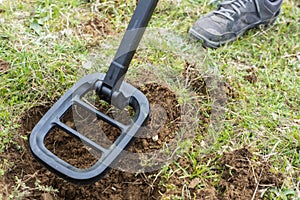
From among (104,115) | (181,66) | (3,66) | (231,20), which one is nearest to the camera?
(104,115)

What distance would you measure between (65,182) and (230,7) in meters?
1.31

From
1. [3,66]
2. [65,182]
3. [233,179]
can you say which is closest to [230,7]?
[233,179]

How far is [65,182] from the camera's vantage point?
71.5 inches

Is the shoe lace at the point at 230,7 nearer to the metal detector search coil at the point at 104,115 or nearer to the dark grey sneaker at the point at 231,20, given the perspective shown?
the dark grey sneaker at the point at 231,20

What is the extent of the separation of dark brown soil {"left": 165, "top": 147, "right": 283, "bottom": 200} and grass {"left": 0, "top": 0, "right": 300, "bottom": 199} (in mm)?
28

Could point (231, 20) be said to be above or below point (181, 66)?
above

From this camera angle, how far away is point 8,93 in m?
2.02

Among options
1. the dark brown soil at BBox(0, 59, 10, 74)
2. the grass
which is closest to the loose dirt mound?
the grass

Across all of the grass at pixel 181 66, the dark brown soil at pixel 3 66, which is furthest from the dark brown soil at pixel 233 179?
the dark brown soil at pixel 3 66

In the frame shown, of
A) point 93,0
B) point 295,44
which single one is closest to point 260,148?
point 295,44

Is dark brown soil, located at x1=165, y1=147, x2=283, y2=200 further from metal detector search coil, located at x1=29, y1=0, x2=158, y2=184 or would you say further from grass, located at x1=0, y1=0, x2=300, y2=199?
metal detector search coil, located at x1=29, y1=0, x2=158, y2=184

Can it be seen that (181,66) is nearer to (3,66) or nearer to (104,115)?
(104,115)

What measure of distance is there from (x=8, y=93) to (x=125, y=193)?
66 cm

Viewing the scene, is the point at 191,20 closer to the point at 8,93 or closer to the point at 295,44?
the point at 295,44
